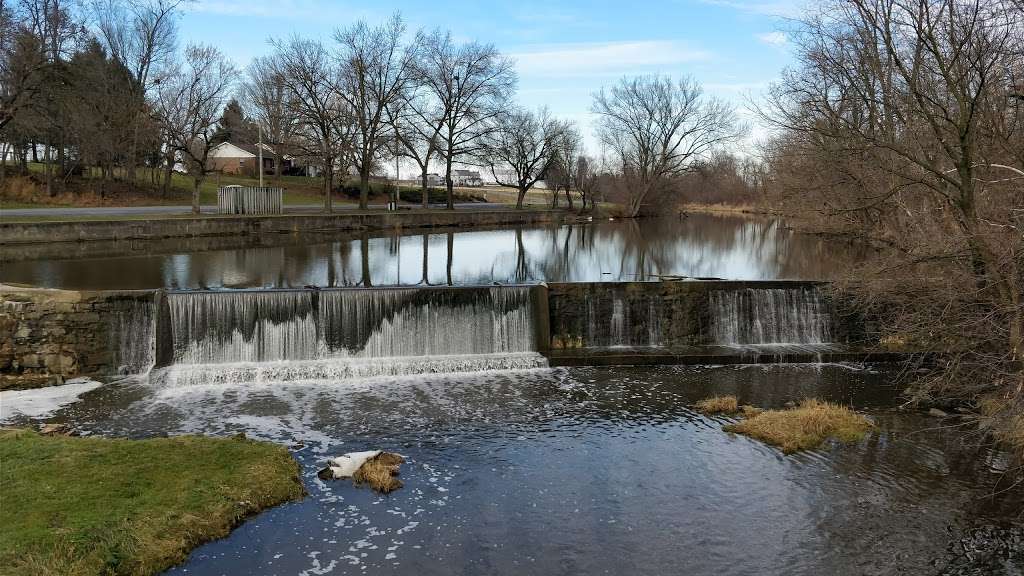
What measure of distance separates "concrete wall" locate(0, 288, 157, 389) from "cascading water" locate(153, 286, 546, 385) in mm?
938

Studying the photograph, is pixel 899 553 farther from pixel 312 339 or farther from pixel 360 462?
pixel 312 339

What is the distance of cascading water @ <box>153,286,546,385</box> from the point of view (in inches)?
615

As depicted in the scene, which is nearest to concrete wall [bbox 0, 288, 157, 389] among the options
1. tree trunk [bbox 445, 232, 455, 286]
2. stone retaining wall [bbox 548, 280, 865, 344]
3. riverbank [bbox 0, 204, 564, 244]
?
stone retaining wall [bbox 548, 280, 865, 344]

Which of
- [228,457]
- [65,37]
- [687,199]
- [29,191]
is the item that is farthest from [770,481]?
[687,199]

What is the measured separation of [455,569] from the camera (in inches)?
309

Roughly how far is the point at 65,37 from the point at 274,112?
103ft

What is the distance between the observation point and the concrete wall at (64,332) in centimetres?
1483

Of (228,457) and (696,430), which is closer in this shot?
(228,457)

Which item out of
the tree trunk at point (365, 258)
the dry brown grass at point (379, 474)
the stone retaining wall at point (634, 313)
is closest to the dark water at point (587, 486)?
the dry brown grass at point (379, 474)

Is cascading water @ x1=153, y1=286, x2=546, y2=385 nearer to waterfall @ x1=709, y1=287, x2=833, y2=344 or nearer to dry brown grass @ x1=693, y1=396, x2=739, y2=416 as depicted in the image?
dry brown grass @ x1=693, y1=396, x2=739, y2=416

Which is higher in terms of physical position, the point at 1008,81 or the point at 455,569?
the point at 1008,81

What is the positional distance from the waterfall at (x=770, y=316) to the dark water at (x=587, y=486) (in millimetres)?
3478

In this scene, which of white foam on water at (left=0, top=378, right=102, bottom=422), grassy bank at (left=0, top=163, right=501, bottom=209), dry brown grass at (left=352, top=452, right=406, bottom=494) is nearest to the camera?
dry brown grass at (left=352, top=452, right=406, bottom=494)

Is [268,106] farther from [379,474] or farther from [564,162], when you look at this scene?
[379,474]
